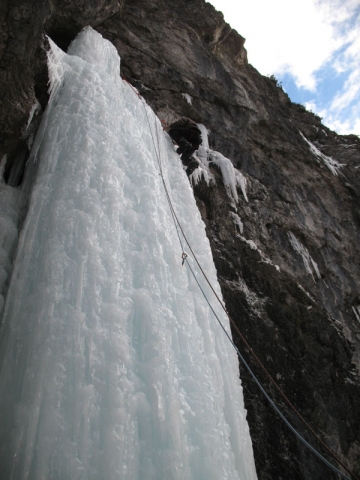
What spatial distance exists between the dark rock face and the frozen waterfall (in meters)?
0.84

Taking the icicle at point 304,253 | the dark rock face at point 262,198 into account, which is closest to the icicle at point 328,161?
the dark rock face at point 262,198

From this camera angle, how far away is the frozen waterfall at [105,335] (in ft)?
5.82

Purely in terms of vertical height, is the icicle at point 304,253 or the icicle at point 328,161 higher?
the icicle at point 328,161

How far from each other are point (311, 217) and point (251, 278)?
3.14 meters

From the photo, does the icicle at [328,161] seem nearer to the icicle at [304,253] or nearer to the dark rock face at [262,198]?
the dark rock face at [262,198]

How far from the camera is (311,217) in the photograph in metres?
7.05

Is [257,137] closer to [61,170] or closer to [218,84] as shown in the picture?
[218,84]

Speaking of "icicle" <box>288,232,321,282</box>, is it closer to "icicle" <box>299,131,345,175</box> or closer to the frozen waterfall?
the frozen waterfall

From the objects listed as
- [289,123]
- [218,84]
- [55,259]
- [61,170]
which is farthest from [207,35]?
[55,259]

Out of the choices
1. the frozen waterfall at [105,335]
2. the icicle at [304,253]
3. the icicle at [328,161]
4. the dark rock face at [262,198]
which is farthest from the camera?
the icicle at [328,161]

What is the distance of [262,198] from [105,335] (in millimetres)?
4937

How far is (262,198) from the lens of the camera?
21.1 feet

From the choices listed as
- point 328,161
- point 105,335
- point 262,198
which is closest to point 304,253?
point 262,198

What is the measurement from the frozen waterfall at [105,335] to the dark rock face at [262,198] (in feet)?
2.76
